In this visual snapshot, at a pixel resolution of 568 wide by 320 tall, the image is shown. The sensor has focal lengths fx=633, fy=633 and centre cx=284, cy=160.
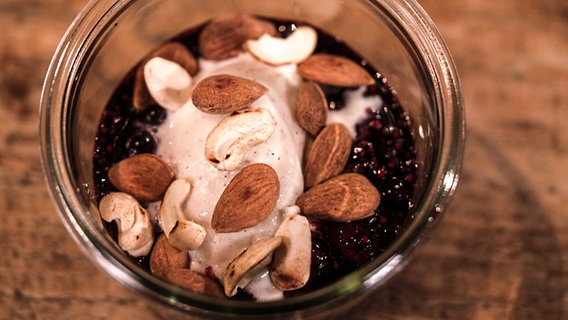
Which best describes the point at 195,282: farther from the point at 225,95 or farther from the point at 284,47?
the point at 284,47

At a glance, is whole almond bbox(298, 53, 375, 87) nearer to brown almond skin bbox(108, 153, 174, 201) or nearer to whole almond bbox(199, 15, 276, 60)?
whole almond bbox(199, 15, 276, 60)

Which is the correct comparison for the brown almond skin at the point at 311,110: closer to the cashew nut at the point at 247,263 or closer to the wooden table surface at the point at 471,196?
the cashew nut at the point at 247,263

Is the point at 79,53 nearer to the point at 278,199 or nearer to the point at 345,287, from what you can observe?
the point at 278,199

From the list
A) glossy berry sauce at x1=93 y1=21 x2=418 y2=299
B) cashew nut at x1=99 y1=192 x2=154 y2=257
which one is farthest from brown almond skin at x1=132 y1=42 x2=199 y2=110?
cashew nut at x1=99 y1=192 x2=154 y2=257

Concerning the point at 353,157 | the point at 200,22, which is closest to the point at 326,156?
the point at 353,157

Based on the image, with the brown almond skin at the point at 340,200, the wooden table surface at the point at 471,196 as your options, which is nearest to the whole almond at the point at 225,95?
the brown almond skin at the point at 340,200

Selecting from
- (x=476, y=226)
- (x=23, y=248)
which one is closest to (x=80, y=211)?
(x=23, y=248)
